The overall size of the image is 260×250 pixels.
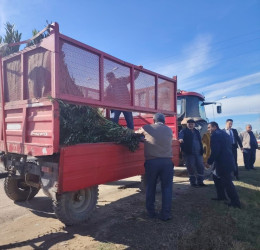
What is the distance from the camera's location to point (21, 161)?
13.4 feet

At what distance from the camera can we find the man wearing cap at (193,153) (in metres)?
6.48

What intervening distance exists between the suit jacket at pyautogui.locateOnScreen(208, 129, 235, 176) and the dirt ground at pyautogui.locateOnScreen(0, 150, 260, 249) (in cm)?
111

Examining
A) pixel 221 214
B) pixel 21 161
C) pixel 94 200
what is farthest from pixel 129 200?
pixel 21 161

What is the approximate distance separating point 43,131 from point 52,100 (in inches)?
20.0

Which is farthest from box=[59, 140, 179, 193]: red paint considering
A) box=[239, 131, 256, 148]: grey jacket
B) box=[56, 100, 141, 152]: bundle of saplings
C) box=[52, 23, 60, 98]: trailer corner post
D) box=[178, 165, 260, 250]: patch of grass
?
box=[239, 131, 256, 148]: grey jacket

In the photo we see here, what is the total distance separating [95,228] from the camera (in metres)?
3.72

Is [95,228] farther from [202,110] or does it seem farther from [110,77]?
[202,110]

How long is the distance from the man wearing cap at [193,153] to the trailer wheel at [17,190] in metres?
3.85

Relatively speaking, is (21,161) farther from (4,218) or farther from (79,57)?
(79,57)

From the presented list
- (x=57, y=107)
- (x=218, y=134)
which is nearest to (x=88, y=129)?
(x=57, y=107)

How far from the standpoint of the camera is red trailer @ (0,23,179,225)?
3395 millimetres

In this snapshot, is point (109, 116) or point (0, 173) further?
point (109, 116)

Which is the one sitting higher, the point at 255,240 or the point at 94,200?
the point at 94,200

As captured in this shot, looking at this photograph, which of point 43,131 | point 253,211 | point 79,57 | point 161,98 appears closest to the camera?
point 43,131
